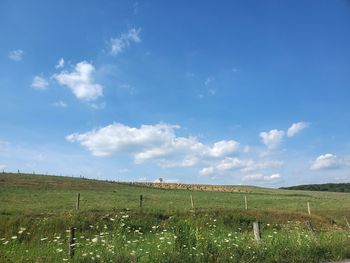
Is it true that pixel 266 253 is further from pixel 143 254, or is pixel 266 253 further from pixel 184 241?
pixel 143 254

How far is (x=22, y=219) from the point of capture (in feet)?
85.5

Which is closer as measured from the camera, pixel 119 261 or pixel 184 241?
pixel 119 261

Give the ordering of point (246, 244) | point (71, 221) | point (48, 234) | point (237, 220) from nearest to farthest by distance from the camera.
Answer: point (246, 244), point (48, 234), point (71, 221), point (237, 220)

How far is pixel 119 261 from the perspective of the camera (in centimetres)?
1155

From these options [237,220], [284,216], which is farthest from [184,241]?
[284,216]

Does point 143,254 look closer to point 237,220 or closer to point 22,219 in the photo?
point 22,219

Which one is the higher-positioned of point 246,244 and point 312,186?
point 312,186

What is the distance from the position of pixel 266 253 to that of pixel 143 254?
3.74 m

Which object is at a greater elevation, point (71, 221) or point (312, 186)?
point (312, 186)

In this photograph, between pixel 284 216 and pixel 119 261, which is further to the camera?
pixel 284 216

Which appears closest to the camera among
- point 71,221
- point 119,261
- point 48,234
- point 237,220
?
point 119,261

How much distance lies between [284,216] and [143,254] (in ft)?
88.2

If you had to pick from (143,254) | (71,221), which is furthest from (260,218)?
(143,254)

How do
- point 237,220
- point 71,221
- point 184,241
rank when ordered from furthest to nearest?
point 237,220 → point 71,221 → point 184,241
